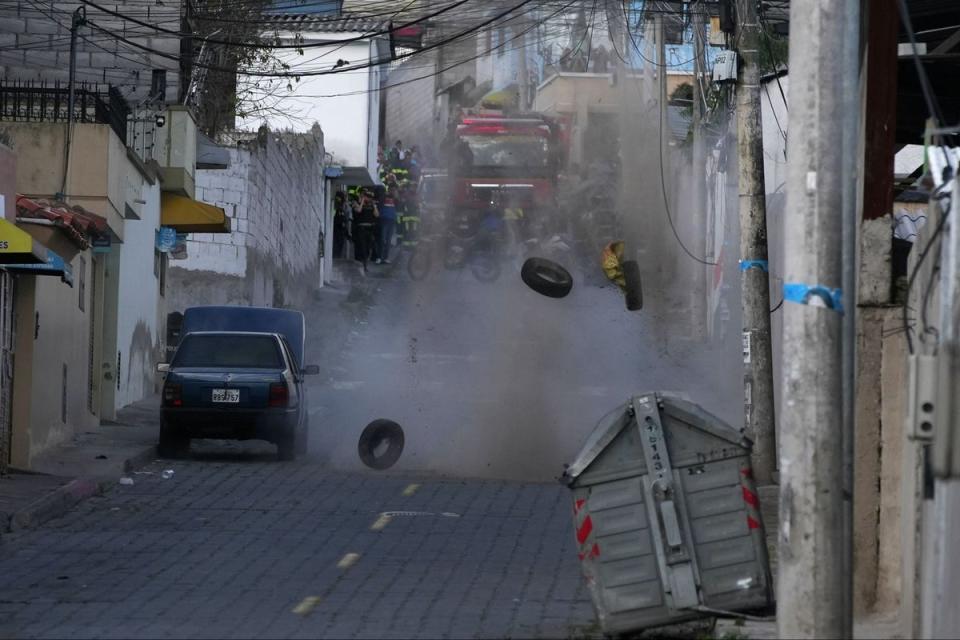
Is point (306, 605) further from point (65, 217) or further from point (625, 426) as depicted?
point (65, 217)

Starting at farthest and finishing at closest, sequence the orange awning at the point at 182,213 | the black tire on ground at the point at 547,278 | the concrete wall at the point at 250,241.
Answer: the concrete wall at the point at 250,241
the orange awning at the point at 182,213
the black tire on ground at the point at 547,278

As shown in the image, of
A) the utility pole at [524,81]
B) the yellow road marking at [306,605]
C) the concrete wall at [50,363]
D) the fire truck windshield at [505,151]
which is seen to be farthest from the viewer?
the utility pole at [524,81]

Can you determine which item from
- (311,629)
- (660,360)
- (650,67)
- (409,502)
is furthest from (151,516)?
(650,67)

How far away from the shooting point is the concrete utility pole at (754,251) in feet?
55.3

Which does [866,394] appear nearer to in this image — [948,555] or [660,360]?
[948,555]

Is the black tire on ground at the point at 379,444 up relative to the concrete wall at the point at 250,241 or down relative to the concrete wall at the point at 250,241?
down

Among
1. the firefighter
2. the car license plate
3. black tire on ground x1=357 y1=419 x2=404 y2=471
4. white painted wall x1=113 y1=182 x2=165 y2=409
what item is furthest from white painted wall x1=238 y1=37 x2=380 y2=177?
black tire on ground x1=357 y1=419 x2=404 y2=471

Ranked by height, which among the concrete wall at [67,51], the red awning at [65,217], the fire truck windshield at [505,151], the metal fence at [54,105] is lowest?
the red awning at [65,217]

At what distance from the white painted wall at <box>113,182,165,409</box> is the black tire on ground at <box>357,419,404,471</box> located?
824cm

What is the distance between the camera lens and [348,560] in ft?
40.4

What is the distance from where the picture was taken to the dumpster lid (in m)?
9.09

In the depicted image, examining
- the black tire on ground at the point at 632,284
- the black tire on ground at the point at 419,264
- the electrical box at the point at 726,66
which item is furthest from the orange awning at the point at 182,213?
the electrical box at the point at 726,66

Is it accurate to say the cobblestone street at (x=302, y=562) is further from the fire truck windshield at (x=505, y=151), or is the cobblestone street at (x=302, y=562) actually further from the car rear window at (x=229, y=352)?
the fire truck windshield at (x=505, y=151)

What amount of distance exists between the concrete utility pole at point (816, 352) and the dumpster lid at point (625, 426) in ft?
4.07
